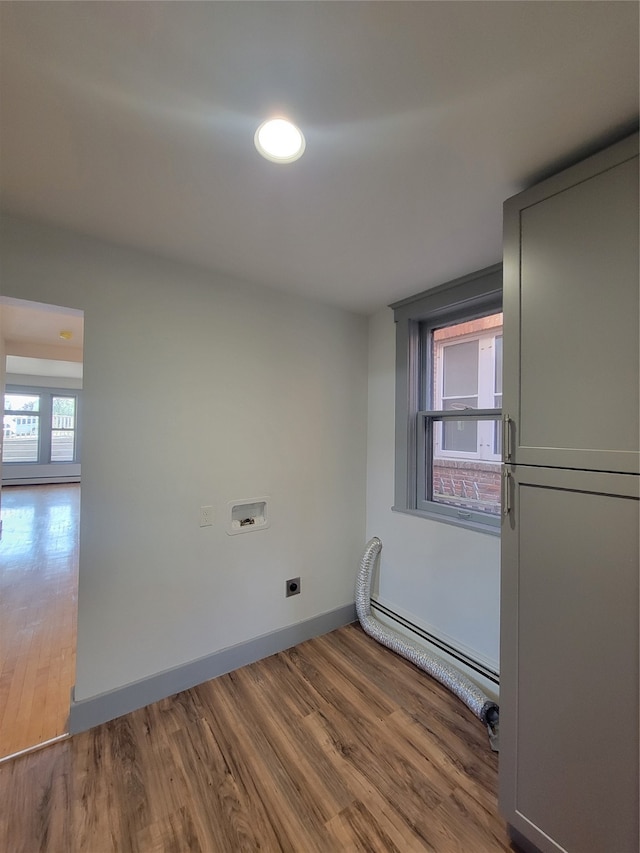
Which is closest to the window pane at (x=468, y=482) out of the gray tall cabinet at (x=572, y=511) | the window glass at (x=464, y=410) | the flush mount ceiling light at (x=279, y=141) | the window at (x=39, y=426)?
the window glass at (x=464, y=410)

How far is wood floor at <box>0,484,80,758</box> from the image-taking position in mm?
1641

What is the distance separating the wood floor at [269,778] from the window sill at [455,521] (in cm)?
93

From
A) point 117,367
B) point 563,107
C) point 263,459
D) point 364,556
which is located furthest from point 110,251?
point 364,556

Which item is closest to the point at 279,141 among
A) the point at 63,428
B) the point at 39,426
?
the point at 39,426

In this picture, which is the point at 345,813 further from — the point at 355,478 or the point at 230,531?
the point at 355,478

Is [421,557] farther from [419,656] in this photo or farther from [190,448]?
[190,448]

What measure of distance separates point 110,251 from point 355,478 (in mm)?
2098

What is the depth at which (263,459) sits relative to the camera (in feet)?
7.13

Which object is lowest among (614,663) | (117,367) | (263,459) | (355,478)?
(614,663)

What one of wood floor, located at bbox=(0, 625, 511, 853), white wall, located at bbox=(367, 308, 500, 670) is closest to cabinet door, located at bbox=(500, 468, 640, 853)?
wood floor, located at bbox=(0, 625, 511, 853)

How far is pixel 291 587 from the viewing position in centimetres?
229

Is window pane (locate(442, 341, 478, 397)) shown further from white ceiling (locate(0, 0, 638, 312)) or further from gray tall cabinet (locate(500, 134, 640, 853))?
gray tall cabinet (locate(500, 134, 640, 853))

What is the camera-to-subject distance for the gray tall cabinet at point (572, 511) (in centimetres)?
94

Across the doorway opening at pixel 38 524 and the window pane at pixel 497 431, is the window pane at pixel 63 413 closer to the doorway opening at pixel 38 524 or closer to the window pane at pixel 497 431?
the doorway opening at pixel 38 524
